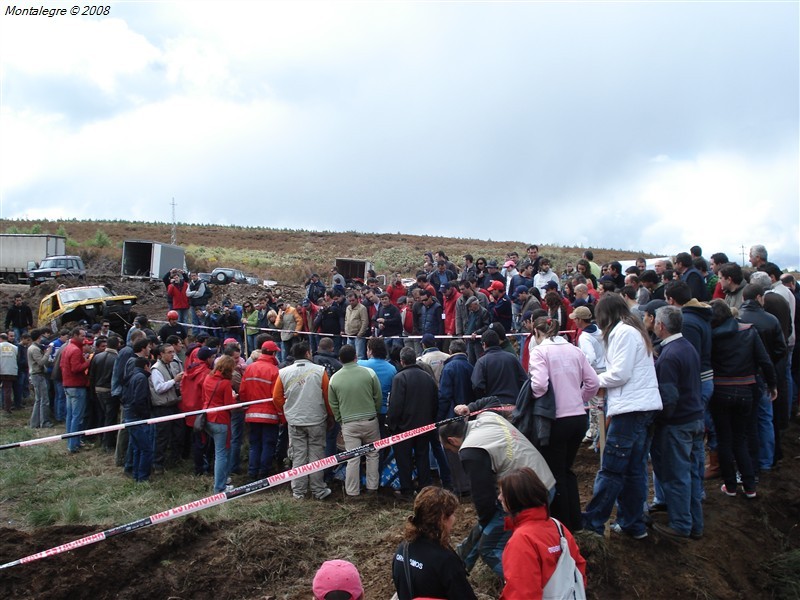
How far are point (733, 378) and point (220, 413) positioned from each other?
269 inches

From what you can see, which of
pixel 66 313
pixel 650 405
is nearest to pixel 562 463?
pixel 650 405

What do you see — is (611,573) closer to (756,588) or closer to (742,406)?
(756,588)

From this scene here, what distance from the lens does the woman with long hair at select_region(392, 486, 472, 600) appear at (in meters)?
3.59

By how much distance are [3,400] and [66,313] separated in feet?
17.5

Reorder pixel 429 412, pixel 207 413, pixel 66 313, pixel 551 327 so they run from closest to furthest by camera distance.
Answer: pixel 551 327 → pixel 429 412 → pixel 207 413 → pixel 66 313

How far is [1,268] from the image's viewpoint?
38.0m

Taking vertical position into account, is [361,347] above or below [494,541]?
above

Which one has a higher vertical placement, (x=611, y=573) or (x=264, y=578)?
(x=611, y=573)

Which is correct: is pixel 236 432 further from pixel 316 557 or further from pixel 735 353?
pixel 735 353

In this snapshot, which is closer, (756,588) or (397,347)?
(756,588)

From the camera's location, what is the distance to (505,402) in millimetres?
7520

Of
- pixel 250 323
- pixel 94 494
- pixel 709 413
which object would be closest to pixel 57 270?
pixel 250 323

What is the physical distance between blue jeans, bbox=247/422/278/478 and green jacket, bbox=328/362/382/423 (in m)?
1.42

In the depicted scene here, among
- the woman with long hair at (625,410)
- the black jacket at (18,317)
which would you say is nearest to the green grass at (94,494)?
the woman with long hair at (625,410)
